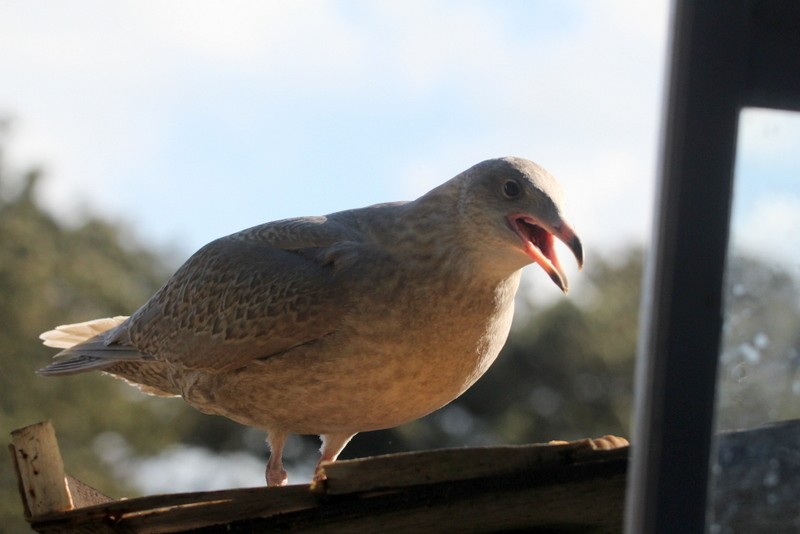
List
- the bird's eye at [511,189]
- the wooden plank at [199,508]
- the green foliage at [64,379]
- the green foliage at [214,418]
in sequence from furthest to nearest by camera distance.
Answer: the green foliage at [64,379]
the green foliage at [214,418]
the bird's eye at [511,189]
the wooden plank at [199,508]

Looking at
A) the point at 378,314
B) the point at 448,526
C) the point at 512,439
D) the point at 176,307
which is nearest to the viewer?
the point at 448,526

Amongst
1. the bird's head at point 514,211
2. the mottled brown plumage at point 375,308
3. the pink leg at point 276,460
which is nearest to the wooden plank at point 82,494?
the mottled brown plumage at point 375,308

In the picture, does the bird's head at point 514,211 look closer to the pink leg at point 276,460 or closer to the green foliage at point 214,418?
the pink leg at point 276,460

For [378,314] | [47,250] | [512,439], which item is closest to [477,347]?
[378,314]

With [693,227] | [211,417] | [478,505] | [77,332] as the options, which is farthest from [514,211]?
[211,417]

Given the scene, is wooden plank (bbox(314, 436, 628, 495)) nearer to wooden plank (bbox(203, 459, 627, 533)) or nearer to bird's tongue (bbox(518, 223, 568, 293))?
wooden plank (bbox(203, 459, 627, 533))

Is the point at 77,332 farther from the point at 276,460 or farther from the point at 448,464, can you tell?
the point at 448,464

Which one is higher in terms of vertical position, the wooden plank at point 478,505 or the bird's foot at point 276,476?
the wooden plank at point 478,505

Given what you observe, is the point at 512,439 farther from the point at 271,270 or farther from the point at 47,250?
the point at 271,270
